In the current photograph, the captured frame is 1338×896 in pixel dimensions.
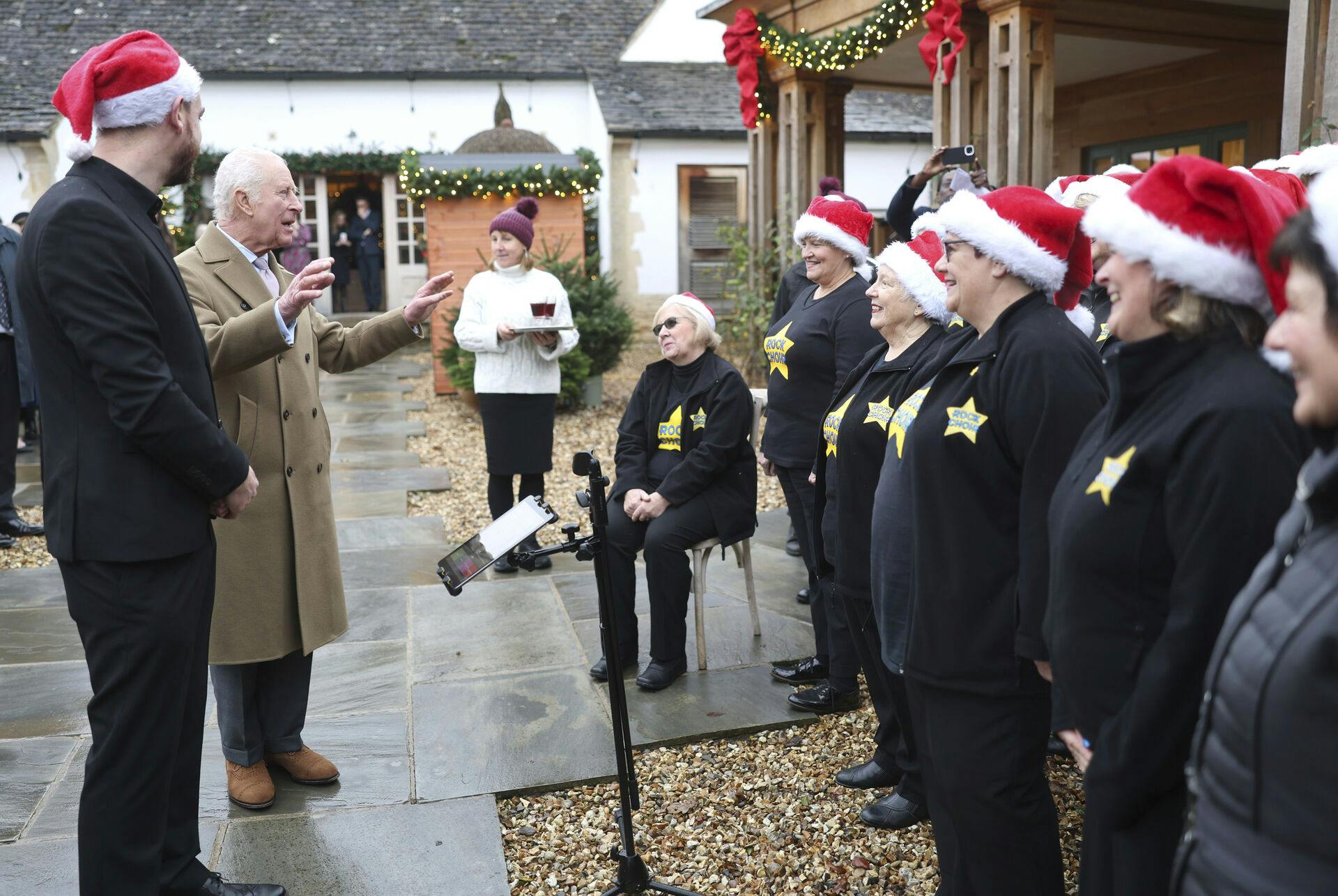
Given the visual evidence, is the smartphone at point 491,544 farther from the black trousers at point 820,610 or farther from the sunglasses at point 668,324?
the sunglasses at point 668,324

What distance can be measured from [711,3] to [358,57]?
11.5m

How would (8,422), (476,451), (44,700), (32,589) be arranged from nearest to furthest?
(44,700), (32,589), (8,422), (476,451)

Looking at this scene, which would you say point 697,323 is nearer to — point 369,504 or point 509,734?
point 509,734

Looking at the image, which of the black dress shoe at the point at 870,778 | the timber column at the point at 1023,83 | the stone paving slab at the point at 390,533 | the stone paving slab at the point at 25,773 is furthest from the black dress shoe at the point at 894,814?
the timber column at the point at 1023,83

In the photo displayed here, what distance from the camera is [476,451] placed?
10.0 meters

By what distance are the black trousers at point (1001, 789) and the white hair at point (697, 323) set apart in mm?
2561

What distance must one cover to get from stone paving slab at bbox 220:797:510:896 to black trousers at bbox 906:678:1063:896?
1.34 metres

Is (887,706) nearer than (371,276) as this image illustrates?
Yes

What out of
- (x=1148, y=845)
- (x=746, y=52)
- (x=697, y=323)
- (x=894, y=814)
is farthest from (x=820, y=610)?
(x=746, y=52)

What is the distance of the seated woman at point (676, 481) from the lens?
457cm

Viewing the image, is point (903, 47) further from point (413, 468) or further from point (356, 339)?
point (356, 339)

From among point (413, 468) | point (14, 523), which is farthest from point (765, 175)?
point (14, 523)

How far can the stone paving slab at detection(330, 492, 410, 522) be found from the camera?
7699mm

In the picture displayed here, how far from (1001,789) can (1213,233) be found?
1.27 meters
